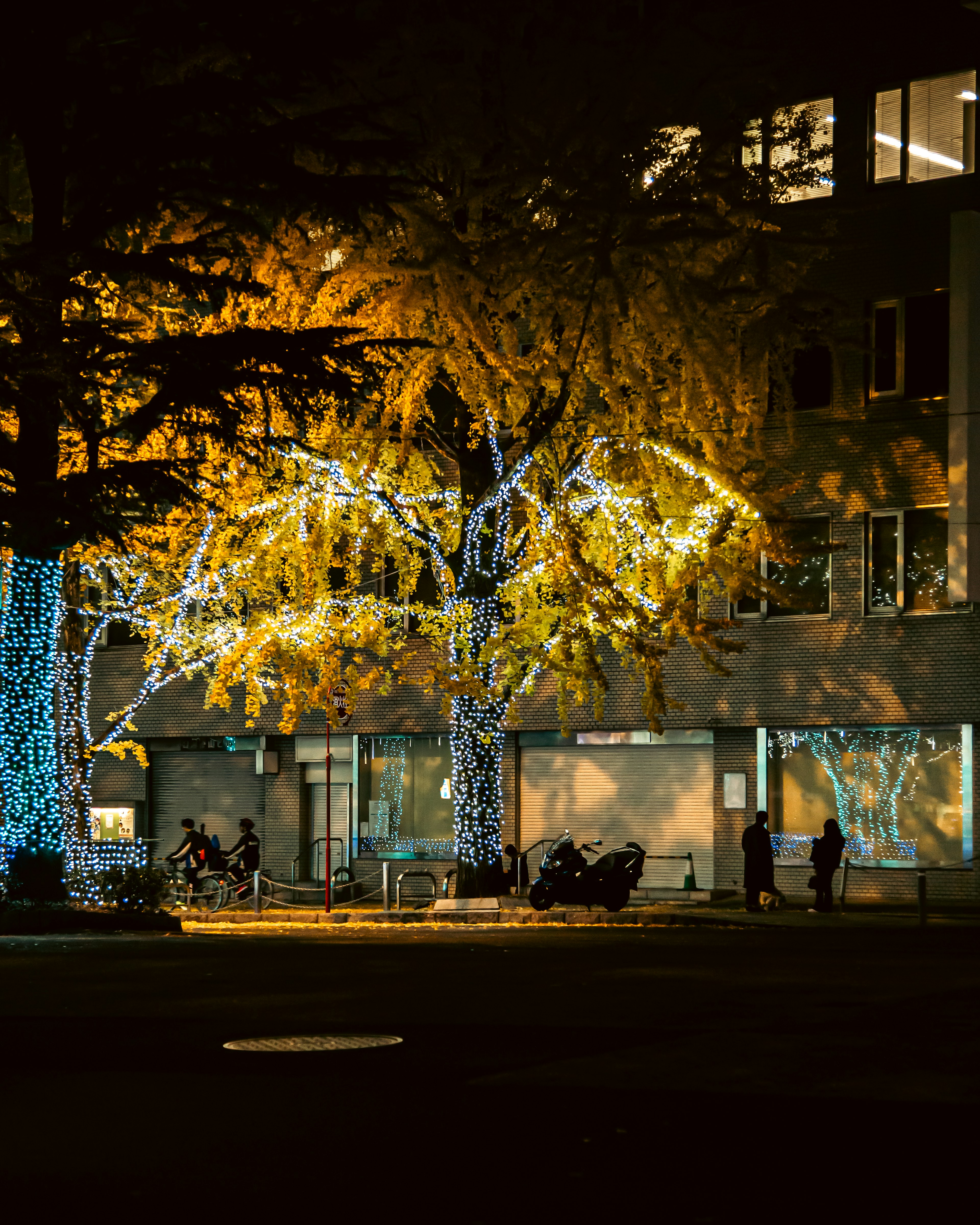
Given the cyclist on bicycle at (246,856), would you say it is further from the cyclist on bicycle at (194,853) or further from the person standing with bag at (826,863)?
the person standing with bag at (826,863)

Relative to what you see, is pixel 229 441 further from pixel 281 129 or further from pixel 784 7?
pixel 784 7

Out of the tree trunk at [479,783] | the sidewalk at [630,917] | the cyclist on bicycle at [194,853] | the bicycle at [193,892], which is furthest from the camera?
the cyclist on bicycle at [194,853]

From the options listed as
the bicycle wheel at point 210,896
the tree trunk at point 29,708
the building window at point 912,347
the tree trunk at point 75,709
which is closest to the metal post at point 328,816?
the bicycle wheel at point 210,896

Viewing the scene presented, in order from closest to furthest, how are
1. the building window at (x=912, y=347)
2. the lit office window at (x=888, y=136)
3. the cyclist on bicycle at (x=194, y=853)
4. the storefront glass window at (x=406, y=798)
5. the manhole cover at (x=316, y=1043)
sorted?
the manhole cover at (x=316, y=1043) → the building window at (x=912, y=347) → the lit office window at (x=888, y=136) → the cyclist on bicycle at (x=194, y=853) → the storefront glass window at (x=406, y=798)

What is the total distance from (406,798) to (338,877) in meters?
2.28

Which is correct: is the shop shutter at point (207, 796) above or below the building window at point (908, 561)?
below

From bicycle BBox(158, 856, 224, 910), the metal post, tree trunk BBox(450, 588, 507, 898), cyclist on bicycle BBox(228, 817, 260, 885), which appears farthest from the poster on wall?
tree trunk BBox(450, 588, 507, 898)

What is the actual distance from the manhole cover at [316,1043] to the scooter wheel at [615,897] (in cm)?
1831

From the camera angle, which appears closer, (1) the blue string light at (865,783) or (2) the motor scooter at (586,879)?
(2) the motor scooter at (586,879)

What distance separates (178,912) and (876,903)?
11.4 metres

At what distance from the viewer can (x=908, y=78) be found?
105 feet

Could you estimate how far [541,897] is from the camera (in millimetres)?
27672

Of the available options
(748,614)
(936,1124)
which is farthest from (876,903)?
A: (936,1124)

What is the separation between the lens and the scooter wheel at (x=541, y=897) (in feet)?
90.6
